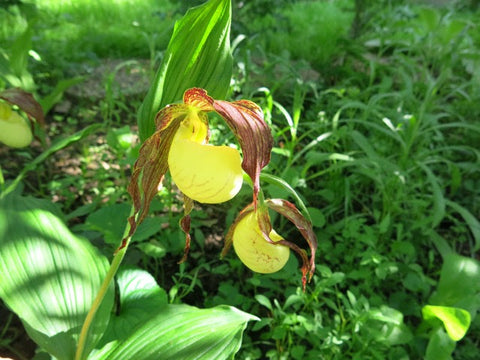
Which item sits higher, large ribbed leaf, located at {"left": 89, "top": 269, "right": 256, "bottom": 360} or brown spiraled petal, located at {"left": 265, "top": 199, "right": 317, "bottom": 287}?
brown spiraled petal, located at {"left": 265, "top": 199, "right": 317, "bottom": 287}

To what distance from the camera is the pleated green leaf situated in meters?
0.62

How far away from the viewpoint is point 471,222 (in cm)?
148

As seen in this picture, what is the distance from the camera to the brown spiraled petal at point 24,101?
50.6 inches

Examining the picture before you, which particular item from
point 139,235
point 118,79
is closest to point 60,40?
point 118,79

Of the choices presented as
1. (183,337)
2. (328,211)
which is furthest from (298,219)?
(328,211)

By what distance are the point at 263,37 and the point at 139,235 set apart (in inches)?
88.2

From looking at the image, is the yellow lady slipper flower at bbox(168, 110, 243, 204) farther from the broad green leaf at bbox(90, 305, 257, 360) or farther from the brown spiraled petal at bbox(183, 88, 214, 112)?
the broad green leaf at bbox(90, 305, 257, 360)

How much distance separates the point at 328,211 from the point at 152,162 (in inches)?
44.9

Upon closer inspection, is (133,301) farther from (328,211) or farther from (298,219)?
(328,211)

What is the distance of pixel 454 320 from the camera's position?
1058 mm

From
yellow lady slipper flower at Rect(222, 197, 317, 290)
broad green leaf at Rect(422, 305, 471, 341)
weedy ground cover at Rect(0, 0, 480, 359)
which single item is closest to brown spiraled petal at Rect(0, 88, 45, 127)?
weedy ground cover at Rect(0, 0, 480, 359)

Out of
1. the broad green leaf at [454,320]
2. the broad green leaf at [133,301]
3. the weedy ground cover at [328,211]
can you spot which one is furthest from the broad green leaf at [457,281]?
the broad green leaf at [133,301]

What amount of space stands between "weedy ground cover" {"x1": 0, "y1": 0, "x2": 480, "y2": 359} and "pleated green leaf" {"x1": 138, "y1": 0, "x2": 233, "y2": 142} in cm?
20

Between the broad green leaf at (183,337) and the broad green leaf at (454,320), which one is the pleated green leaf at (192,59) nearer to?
the broad green leaf at (183,337)
